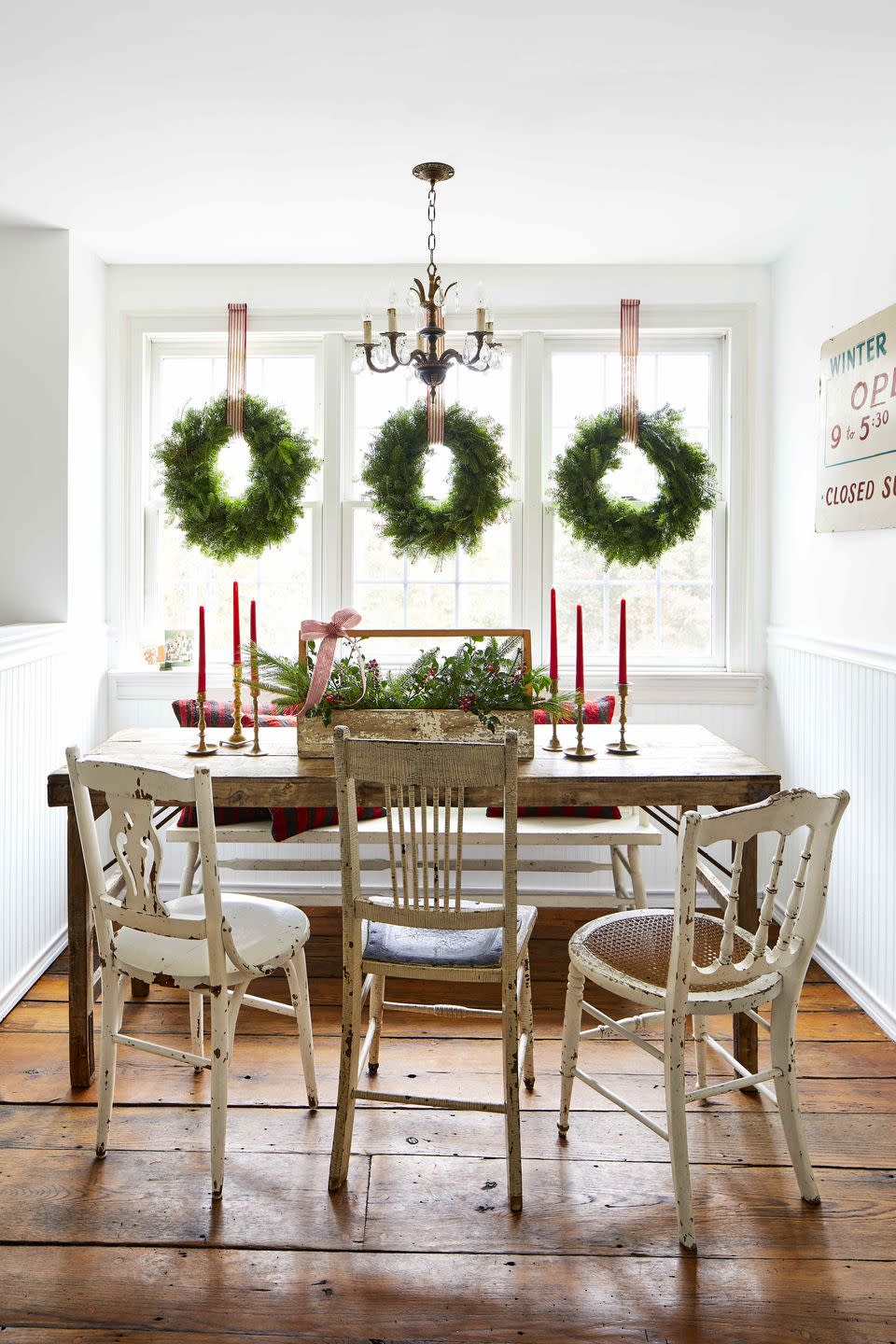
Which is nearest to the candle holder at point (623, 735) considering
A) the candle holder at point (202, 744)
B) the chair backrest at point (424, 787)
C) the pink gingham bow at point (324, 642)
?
the pink gingham bow at point (324, 642)

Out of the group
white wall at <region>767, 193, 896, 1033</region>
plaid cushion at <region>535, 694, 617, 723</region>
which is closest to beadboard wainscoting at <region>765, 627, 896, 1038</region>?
white wall at <region>767, 193, 896, 1033</region>

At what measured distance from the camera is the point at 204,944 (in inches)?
93.4

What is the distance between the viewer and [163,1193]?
225cm

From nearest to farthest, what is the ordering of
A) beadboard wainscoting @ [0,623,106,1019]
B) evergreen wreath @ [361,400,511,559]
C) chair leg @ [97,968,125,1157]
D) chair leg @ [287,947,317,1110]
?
chair leg @ [97,968,125,1157] → chair leg @ [287,947,317,1110] → beadboard wainscoting @ [0,623,106,1019] → evergreen wreath @ [361,400,511,559]

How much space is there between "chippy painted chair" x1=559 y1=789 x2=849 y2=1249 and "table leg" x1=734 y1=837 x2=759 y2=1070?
11.6 inches

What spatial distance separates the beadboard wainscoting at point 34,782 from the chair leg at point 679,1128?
2.08 metres

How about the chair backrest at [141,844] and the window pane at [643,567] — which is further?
the window pane at [643,567]

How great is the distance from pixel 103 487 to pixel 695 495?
92.8 inches

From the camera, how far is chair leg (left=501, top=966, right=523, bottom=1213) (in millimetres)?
2154

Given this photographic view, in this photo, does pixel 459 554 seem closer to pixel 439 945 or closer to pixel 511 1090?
pixel 439 945

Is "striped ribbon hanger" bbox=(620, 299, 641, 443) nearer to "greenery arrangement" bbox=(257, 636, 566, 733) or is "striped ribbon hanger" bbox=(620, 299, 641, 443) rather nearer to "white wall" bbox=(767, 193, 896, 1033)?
"white wall" bbox=(767, 193, 896, 1033)

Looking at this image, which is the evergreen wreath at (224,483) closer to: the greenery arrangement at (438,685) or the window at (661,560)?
the window at (661,560)

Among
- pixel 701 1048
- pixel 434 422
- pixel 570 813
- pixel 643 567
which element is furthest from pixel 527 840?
pixel 434 422

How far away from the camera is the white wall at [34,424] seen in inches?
150
